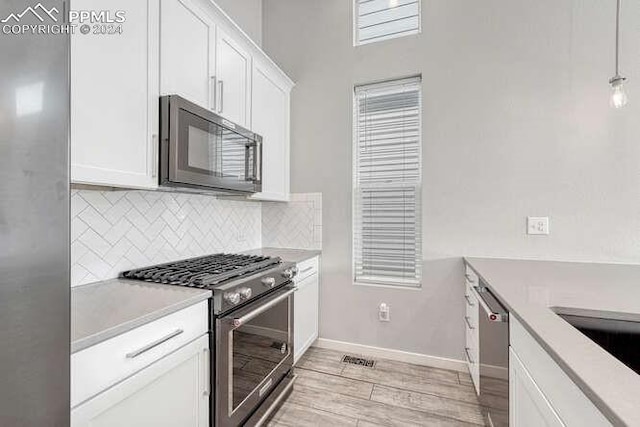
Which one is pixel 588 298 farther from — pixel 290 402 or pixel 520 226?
pixel 290 402

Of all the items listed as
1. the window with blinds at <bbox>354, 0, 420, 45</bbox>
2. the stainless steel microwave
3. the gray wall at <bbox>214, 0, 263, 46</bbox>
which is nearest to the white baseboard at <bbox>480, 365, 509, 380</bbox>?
the stainless steel microwave

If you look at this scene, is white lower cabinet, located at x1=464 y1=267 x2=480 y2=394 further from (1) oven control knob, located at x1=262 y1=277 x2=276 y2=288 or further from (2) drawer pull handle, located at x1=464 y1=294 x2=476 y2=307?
(1) oven control knob, located at x1=262 y1=277 x2=276 y2=288

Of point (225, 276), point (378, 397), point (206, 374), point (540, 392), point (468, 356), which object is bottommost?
point (378, 397)

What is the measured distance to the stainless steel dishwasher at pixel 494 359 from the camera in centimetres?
125

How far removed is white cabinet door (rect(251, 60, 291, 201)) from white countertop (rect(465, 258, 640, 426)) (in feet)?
5.32

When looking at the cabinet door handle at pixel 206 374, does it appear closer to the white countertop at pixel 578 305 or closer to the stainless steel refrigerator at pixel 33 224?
the stainless steel refrigerator at pixel 33 224

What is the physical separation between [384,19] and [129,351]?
292 cm

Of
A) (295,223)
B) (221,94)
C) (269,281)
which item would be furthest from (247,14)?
(269,281)

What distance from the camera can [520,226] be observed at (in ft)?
7.06

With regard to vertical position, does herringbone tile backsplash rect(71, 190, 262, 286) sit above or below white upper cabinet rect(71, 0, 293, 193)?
below

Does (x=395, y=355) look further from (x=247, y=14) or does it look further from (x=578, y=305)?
(x=247, y=14)

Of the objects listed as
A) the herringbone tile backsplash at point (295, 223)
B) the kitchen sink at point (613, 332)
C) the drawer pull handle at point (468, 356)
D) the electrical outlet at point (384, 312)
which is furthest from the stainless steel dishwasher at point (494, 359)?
the herringbone tile backsplash at point (295, 223)

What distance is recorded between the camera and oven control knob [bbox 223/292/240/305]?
135cm

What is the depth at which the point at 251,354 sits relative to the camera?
1545 mm
